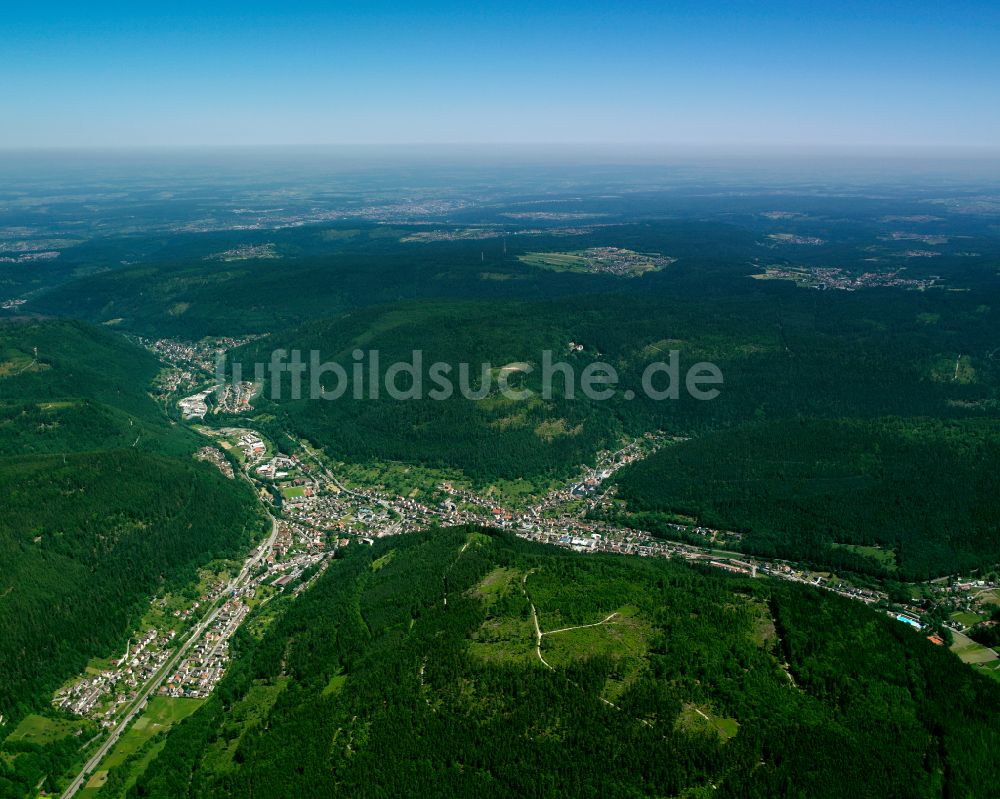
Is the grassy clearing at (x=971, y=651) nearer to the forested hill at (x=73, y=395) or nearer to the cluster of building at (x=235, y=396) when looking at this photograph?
the forested hill at (x=73, y=395)

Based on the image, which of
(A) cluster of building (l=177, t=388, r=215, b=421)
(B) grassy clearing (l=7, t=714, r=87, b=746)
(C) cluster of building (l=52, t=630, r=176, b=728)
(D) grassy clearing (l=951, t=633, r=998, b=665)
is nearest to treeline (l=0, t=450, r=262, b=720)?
(B) grassy clearing (l=7, t=714, r=87, b=746)

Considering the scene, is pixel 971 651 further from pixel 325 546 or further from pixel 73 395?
pixel 73 395

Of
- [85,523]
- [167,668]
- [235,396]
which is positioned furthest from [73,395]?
[167,668]

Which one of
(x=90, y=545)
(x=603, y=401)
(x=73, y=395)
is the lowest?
(x=603, y=401)

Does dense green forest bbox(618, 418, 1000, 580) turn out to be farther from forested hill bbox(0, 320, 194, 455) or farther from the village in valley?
forested hill bbox(0, 320, 194, 455)

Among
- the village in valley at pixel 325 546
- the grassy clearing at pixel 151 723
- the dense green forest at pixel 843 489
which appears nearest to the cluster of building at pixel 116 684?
the village in valley at pixel 325 546
